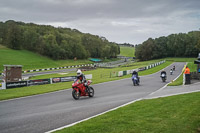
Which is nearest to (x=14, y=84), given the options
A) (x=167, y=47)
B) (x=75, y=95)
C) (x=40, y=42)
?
(x=75, y=95)

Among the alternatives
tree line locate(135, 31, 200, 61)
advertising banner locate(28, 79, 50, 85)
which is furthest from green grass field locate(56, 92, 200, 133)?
tree line locate(135, 31, 200, 61)

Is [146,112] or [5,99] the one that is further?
[5,99]

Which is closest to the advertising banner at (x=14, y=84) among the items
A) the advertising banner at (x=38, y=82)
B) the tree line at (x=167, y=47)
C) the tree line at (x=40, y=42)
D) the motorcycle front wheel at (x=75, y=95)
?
the advertising banner at (x=38, y=82)

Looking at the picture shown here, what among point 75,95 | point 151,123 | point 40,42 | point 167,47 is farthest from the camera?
point 167,47

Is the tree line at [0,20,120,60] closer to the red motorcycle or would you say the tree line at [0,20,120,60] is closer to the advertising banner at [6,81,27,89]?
the advertising banner at [6,81,27,89]

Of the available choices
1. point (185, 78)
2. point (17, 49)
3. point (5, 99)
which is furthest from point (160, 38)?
point (5, 99)

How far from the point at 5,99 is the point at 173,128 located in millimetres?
12602

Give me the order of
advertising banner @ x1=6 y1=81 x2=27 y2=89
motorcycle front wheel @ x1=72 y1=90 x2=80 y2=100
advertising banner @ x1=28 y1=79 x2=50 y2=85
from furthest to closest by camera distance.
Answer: advertising banner @ x1=28 y1=79 x2=50 y2=85, advertising banner @ x1=6 y1=81 x2=27 y2=89, motorcycle front wheel @ x1=72 y1=90 x2=80 y2=100

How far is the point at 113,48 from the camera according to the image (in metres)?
141

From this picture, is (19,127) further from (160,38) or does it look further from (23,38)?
(160,38)

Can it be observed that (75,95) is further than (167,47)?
No

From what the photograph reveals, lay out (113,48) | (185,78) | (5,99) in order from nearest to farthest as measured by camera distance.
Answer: (5,99), (185,78), (113,48)

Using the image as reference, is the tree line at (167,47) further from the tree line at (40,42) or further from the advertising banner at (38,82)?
the advertising banner at (38,82)

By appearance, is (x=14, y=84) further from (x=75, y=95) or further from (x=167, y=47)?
(x=167, y=47)
